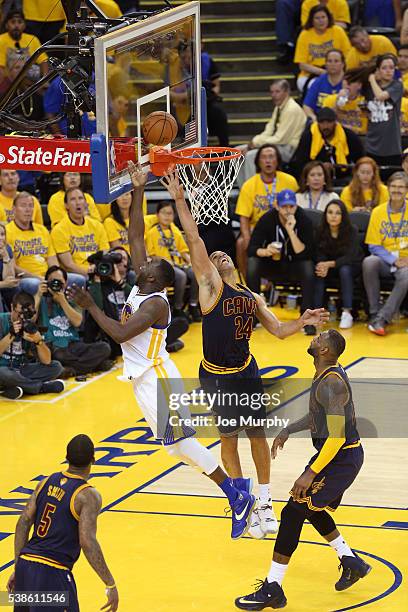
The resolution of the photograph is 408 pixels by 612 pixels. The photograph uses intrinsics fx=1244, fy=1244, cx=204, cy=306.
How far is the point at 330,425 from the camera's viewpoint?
7.46 metres

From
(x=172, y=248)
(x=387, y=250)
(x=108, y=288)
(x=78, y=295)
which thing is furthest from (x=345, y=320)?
(x=78, y=295)

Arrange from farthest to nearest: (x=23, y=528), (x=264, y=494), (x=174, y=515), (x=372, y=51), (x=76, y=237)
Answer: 1. (x=372, y=51)
2. (x=76, y=237)
3. (x=174, y=515)
4. (x=264, y=494)
5. (x=23, y=528)

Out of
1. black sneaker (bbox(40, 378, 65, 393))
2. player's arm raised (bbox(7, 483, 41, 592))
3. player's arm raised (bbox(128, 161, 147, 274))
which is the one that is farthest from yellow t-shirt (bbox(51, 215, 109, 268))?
player's arm raised (bbox(7, 483, 41, 592))

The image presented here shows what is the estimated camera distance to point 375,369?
1322 cm

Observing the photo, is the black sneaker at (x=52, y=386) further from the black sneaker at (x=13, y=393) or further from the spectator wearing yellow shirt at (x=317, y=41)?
the spectator wearing yellow shirt at (x=317, y=41)

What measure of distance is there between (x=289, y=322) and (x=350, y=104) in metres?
9.47

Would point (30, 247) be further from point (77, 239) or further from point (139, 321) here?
point (139, 321)

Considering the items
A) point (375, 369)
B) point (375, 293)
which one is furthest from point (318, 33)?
point (375, 369)

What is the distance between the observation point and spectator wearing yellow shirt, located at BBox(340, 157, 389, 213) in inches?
606

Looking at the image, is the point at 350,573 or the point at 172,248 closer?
the point at 350,573

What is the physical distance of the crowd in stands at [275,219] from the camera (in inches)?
512

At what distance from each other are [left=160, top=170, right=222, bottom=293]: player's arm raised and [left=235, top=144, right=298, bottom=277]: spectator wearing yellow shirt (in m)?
6.98

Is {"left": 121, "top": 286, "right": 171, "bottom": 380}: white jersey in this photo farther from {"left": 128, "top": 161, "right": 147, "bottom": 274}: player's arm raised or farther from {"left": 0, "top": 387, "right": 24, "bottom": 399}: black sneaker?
{"left": 0, "top": 387, "right": 24, "bottom": 399}: black sneaker

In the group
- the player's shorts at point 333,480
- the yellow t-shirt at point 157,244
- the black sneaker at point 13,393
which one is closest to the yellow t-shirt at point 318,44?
the yellow t-shirt at point 157,244
